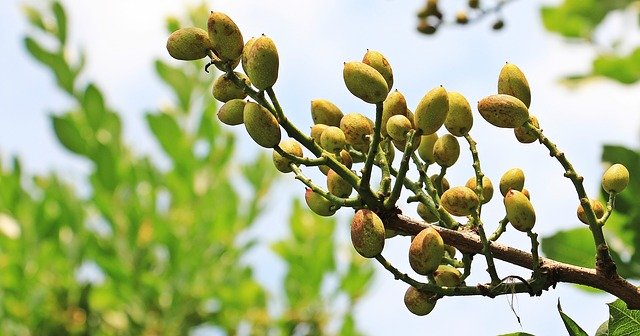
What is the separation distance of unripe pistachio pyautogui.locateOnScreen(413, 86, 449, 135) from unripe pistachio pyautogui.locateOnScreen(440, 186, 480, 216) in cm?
12

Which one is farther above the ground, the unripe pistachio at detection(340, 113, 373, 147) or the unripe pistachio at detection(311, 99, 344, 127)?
the unripe pistachio at detection(311, 99, 344, 127)

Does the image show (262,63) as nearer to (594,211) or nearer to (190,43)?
(190,43)

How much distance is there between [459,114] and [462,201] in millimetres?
188

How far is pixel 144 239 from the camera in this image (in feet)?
18.7

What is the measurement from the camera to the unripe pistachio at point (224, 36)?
1.33 m

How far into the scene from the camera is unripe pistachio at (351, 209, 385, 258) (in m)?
1.25

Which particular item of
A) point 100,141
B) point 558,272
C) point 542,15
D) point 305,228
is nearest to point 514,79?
point 558,272

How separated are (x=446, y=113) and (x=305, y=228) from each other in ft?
16.5

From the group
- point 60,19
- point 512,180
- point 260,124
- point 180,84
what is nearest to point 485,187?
point 512,180

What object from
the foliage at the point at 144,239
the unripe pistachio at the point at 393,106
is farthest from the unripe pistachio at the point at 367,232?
the foliage at the point at 144,239

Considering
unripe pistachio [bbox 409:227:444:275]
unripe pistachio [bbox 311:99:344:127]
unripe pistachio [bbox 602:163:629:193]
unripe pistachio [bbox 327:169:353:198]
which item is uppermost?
unripe pistachio [bbox 311:99:344:127]

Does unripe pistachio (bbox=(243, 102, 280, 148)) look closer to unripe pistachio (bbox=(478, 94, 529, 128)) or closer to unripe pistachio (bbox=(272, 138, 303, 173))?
unripe pistachio (bbox=(272, 138, 303, 173))

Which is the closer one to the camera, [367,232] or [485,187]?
[367,232]

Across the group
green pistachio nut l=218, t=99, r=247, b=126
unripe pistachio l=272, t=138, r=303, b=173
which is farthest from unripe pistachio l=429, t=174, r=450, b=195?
green pistachio nut l=218, t=99, r=247, b=126
